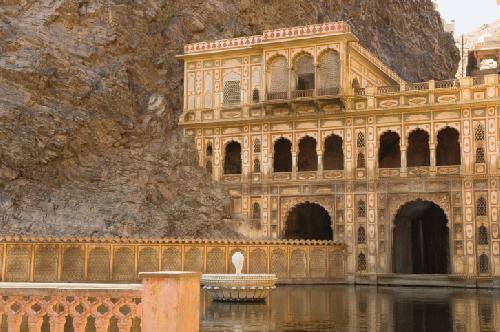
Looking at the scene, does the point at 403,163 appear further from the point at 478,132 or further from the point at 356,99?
the point at 356,99

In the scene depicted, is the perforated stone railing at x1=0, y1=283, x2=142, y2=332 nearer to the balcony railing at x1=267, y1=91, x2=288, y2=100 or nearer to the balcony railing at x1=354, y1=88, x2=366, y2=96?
the balcony railing at x1=354, y1=88, x2=366, y2=96

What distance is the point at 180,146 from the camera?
34.2 meters

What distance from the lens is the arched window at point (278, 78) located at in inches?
1271

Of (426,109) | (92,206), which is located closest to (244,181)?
(92,206)

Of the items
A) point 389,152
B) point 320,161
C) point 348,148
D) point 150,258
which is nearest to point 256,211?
point 320,161

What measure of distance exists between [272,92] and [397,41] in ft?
70.4

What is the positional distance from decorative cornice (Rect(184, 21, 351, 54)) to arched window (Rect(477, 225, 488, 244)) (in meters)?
11.1

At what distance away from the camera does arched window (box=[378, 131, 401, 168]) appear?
113ft

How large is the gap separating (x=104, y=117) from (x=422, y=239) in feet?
62.1

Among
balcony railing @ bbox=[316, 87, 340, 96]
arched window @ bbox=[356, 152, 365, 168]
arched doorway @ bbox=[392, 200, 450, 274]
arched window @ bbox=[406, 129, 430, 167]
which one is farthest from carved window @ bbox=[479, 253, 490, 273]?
balcony railing @ bbox=[316, 87, 340, 96]

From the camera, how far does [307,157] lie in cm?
3509

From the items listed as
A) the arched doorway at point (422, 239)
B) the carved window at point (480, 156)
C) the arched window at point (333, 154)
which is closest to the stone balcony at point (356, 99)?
the carved window at point (480, 156)

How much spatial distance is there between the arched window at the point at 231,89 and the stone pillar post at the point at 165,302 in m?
27.7

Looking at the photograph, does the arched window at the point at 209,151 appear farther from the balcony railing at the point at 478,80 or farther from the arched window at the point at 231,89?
the balcony railing at the point at 478,80
